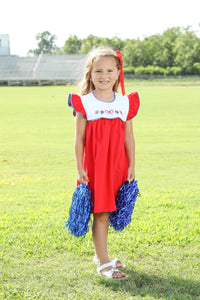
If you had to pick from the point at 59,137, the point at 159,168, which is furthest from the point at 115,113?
the point at 59,137

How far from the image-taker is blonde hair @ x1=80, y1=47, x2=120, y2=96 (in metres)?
3.21

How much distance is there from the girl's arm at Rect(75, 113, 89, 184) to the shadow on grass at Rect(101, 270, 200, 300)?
696 millimetres

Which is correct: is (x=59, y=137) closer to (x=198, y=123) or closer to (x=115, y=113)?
(x=198, y=123)

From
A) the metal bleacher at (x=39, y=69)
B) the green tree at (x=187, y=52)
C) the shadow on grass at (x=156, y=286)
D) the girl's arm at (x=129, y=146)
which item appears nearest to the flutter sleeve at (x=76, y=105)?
the girl's arm at (x=129, y=146)

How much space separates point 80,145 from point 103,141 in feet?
0.57

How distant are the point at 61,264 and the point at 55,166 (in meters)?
4.20

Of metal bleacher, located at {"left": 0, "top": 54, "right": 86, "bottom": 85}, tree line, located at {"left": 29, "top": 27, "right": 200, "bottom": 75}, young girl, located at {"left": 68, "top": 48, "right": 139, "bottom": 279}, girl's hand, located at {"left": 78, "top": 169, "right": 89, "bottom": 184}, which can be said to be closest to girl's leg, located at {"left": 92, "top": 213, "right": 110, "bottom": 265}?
young girl, located at {"left": 68, "top": 48, "right": 139, "bottom": 279}

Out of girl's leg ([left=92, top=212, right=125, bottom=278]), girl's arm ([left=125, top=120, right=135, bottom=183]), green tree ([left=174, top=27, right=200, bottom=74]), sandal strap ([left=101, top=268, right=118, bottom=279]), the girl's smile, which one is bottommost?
sandal strap ([left=101, top=268, right=118, bottom=279])

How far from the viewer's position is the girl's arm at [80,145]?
10.2 feet

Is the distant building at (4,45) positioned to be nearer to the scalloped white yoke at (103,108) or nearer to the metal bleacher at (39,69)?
the metal bleacher at (39,69)

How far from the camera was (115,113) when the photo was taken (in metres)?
3.14

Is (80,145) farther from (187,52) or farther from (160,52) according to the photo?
(160,52)

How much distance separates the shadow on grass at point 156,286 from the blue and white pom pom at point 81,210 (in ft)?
→ 1.28

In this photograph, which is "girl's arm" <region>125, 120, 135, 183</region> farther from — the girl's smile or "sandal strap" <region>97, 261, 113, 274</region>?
"sandal strap" <region>97, 261, 113, 274</region>
